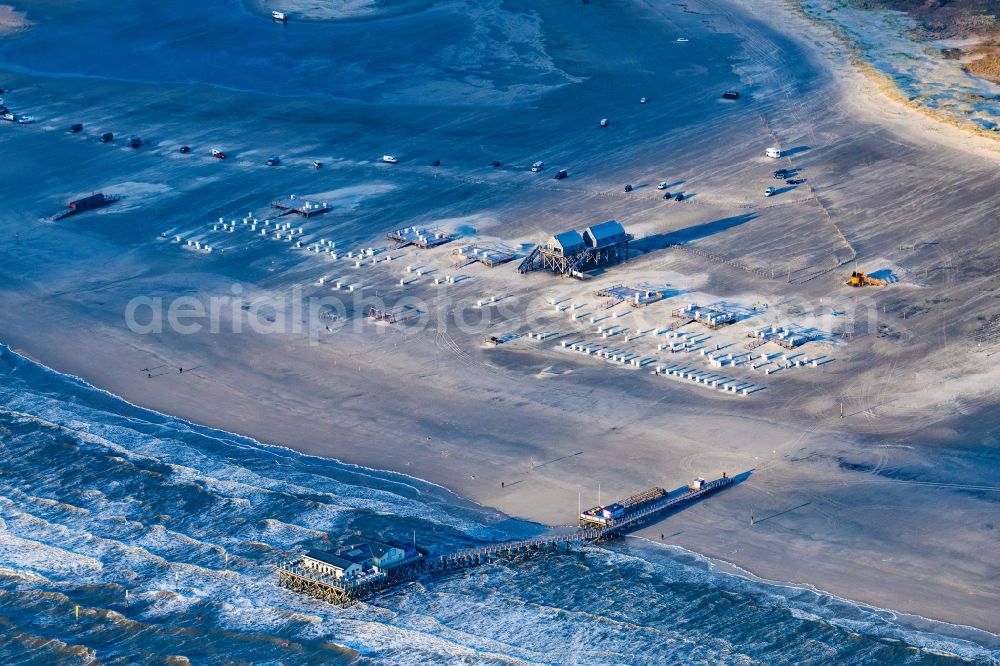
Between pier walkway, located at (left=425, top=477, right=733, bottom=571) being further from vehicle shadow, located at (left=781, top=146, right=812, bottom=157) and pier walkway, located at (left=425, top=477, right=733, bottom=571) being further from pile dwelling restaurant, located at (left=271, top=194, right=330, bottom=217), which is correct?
vehicle shadow, located at (left=781, top=146, right=812, bottom=157)

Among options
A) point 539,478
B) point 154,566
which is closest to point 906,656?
point 539,478

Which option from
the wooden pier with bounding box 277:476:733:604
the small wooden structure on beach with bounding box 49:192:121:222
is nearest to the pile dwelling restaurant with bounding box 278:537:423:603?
the wooden pier with bounding box 277:476:733:604

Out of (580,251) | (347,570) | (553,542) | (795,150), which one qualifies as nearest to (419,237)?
(580,251)

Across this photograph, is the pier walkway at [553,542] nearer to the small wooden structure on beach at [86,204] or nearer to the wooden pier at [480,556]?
the wooden pier at [480,556]

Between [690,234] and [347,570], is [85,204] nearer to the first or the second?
[690,234]

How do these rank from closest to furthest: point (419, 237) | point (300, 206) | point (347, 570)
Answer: point (347, 570) → point (419, 237) → point (300, 206)

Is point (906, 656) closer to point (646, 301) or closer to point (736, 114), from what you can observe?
point (646, 301)

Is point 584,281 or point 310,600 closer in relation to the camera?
point 310,600

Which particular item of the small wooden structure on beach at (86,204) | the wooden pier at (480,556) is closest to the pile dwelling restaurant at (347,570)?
the wooden pier at (480,556)
